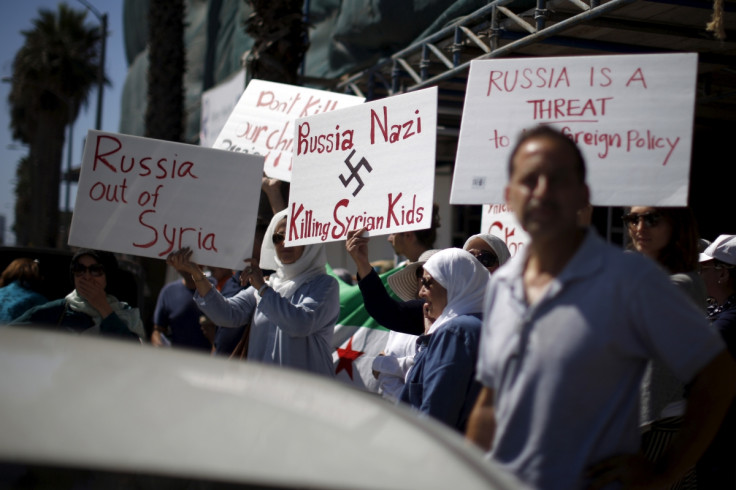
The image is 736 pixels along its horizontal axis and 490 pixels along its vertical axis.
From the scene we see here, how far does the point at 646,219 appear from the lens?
3268mm

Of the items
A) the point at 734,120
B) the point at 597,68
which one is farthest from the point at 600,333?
the point at 734,120

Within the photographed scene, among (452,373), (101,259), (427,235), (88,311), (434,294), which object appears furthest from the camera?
(427,235)

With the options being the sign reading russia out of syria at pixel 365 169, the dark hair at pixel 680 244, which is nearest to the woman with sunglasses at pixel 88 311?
the sign reading russia out of syria at pixel 365 169

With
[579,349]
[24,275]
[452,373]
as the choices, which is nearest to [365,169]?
[452,373]

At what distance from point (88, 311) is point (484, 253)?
2046 mm

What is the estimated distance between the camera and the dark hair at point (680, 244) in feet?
10.3

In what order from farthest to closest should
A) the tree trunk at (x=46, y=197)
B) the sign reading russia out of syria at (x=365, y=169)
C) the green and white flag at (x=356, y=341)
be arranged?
1. the tree trunk at (x=46, y=197)
2. the green and white flag at (x=356, y=341)
3. the sign reading russia out of syria at (x=365, y=169)

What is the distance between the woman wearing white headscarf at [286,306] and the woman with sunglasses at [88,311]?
1.34ft

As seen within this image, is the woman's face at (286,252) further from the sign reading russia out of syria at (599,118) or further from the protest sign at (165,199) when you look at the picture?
the sign reading russia out of syria at (599,118)

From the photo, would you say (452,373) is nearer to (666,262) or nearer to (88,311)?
(666,262)

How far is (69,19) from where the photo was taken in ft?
128

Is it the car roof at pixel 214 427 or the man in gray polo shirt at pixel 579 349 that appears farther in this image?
the man in gray polo shirt at pixel 579 349

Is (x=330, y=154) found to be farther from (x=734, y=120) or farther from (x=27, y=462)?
(x=734, y=120)

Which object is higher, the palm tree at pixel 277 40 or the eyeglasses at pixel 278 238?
the palm tree at pixel 277 40
